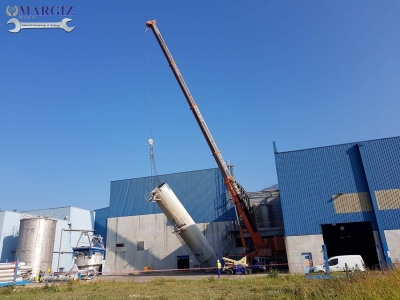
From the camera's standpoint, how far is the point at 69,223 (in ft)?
133

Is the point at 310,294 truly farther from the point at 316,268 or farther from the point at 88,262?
the point at 88,262

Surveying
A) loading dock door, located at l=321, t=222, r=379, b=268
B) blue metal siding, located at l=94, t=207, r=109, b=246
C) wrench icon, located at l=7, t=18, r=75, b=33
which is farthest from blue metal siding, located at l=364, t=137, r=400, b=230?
blue metal siding, located at l=94, t=207, r=109, b=246

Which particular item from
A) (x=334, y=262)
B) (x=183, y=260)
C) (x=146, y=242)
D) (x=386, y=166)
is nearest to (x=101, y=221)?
(x=146, y=242)

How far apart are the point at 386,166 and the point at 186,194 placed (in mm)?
22911

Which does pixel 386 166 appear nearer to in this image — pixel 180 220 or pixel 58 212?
pixel 180 220

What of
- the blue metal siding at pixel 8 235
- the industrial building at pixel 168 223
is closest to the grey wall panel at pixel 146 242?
the industrial building at pixel 168 223

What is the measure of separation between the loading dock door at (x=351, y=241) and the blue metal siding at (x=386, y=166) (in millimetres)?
5570

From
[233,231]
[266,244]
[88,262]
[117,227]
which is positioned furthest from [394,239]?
[117,227]

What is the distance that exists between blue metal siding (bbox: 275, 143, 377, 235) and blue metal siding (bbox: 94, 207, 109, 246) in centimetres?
2919

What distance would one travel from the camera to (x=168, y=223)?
38.0 meters

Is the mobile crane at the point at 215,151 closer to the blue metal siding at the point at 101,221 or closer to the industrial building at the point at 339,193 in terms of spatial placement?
the industrial building at the point at 339,193

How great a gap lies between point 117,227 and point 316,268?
27232 mm

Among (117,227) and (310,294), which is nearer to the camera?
(310,294)

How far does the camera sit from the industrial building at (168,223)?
3484 centimetres
